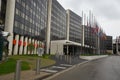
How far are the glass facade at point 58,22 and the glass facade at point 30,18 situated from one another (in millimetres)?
14527

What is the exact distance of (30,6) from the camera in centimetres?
6994

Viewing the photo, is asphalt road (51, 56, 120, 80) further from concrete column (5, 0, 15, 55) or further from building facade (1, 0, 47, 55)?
building facade (1, 0, 47, 55)

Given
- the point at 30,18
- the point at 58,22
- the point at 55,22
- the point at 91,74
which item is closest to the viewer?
the point at 91,74

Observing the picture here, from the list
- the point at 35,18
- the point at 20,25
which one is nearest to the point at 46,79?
the point at 20,25

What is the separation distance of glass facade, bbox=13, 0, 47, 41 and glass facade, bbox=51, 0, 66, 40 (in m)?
14.5

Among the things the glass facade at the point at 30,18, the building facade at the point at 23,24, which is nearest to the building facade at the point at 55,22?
the glass facade at the point at 30,18

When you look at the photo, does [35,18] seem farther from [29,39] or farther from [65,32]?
[65,32]

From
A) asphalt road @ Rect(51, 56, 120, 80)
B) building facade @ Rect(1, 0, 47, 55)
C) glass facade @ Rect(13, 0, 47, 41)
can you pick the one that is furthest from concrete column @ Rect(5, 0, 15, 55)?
asphalt road @ Rect(51, 56, 120, 80)

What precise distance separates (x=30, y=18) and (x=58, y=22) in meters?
39.5

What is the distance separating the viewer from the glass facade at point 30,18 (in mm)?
60750

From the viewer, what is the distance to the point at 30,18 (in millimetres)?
69562

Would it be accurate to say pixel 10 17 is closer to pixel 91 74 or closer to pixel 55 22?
pixel 91 74

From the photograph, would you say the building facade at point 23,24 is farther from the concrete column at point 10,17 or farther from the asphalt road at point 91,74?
the asphalt road at point 91,74

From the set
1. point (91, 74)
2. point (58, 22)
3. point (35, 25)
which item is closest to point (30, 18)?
point (35, 25)
